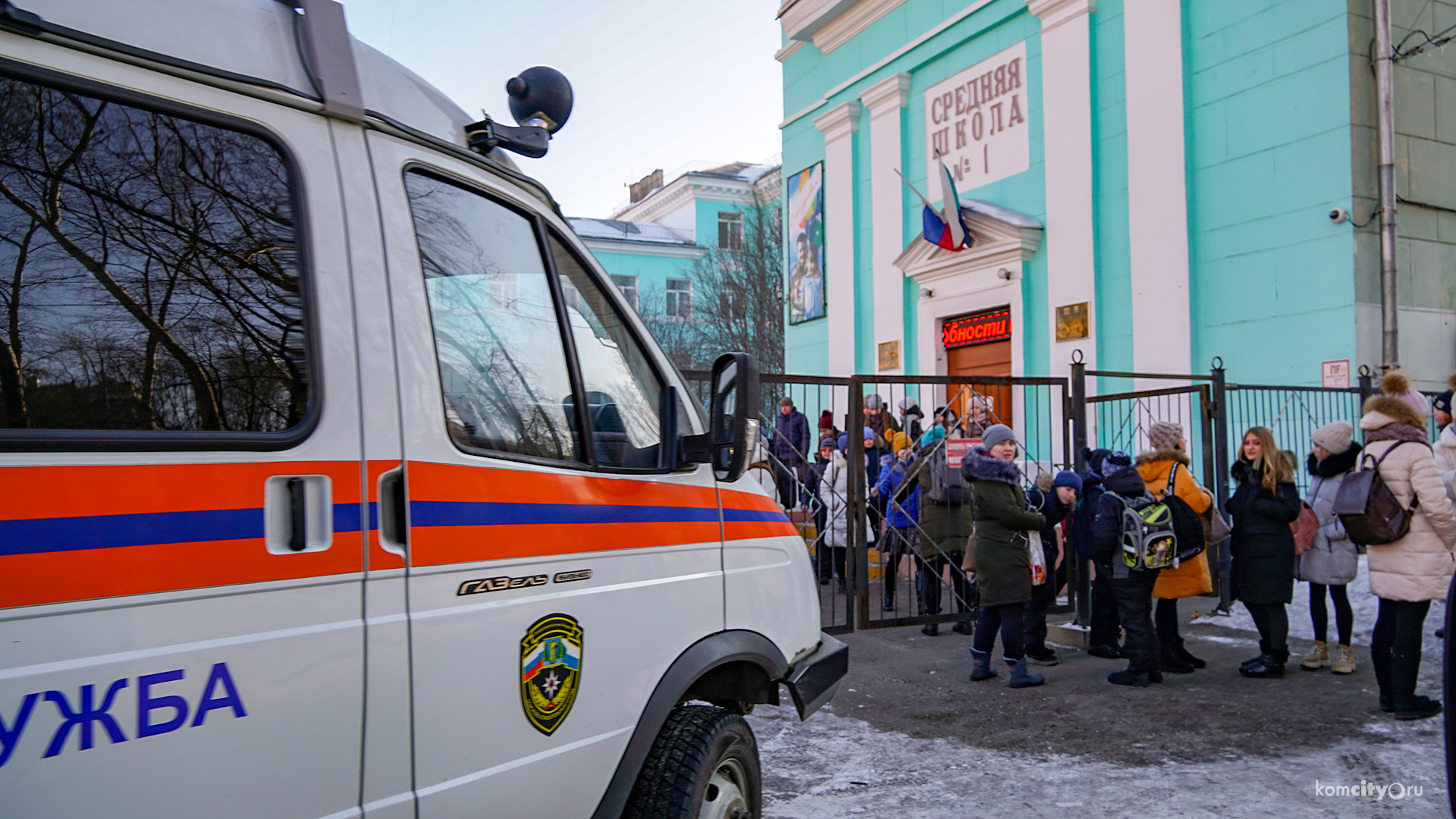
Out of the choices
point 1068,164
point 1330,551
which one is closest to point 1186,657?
point 1330,551

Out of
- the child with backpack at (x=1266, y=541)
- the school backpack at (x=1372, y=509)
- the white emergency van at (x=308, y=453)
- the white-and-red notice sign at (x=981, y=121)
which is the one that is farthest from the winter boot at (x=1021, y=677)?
the white-and-red notice sign at (x=981, y=121)

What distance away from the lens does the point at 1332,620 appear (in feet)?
26.9

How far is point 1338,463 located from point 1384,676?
1353 mm

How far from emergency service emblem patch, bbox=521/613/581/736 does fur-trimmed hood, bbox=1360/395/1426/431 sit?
16.3 ft

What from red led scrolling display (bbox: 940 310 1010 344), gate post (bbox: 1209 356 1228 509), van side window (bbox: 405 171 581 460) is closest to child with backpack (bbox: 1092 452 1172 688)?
gate post (bbox: 1209 356 1228 509)

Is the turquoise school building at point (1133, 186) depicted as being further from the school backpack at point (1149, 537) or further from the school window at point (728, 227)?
the school window at point (728, 227)

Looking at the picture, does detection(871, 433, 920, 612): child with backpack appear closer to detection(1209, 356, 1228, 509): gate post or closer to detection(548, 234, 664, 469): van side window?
detection(1209, 356, 1228, 509): gate post

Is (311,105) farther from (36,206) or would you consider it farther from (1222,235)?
(1222,235)

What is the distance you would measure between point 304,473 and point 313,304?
1.17 ft

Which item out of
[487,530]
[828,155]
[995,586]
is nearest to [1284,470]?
[995,586]

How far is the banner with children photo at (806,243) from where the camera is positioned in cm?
1983

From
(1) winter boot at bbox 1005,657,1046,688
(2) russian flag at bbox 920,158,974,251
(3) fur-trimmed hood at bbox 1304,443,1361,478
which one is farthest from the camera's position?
(2) russian flag at bbox 920,158,974,251

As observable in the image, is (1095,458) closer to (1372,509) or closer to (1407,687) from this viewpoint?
(1372,509)

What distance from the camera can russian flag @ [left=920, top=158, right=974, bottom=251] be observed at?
15414 mm
